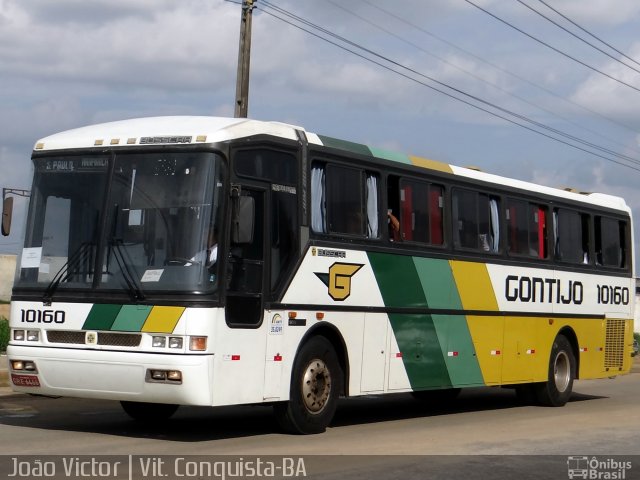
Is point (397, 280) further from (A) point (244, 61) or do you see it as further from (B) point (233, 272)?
(A) point (244, 61)

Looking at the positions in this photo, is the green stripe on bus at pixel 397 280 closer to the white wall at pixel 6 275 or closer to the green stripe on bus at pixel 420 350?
the green stripe on bus at pixel 420 350

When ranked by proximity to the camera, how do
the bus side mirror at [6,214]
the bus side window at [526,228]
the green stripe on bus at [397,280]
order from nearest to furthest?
1. the bus side mirror at [6,214]
2. the green stripe on bus at [397,280]
3. the bus side window at [526,228]

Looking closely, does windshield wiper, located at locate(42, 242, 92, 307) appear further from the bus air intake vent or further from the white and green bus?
the bus air intake vent

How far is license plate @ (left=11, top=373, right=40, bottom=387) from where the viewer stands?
1216 centimetres

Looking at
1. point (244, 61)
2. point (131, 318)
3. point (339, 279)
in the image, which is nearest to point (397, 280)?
point (339, 279)

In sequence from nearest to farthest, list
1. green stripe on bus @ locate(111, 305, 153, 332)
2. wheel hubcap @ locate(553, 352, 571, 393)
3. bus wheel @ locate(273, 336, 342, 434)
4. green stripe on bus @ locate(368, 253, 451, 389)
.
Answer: green stripe on bus @ locate(111, 305, 153, 332), bus wheel @ locate(273, 336, 342, 434), green stripe on bus @ locate(368, 253, 451, 389), wheel hubcap @ locate(553, 352, 571, 393)

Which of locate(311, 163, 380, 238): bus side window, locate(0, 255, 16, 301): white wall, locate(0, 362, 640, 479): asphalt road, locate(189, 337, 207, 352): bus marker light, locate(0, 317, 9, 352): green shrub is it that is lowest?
locate(0, 362, 640, 479): asphalt road

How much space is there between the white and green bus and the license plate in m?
0.01

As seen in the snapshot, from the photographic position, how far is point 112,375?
461 inches

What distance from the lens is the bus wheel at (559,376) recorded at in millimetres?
18406

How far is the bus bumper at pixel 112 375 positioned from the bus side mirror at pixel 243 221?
1.28 metres

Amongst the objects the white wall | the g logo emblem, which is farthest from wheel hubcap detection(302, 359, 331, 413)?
the white wall

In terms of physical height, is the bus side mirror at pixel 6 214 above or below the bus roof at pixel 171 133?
below

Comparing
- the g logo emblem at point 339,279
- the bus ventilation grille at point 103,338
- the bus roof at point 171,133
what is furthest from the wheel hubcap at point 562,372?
the bus ventilation grille at point 103,338
